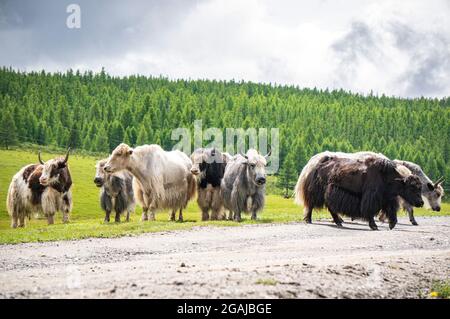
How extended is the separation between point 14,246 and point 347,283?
26.8 ft

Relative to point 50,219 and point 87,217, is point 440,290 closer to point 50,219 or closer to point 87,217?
point 50,219

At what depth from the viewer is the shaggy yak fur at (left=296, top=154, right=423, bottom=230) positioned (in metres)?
16.9

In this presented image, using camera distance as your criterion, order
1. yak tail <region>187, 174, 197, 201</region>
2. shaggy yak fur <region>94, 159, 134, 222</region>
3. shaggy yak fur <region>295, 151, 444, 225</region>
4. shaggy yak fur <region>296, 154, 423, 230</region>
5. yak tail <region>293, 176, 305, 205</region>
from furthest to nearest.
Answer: yak tail <region>187, 174, 197, 201</region>, shaggy yak fur <region>94, 159, 134, 222</region>, yak tail <region>293, 176, 305, 205</region>, shaggy yak fur <region>295, 151, 444, 225</region>, shaggy yak fur <region>296, 154, 423, 230</region>

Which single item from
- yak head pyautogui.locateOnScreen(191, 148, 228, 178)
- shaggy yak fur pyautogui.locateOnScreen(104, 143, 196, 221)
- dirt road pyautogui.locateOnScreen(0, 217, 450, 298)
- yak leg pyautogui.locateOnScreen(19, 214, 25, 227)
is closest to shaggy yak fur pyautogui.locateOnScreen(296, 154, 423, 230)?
dirt road pyautogui.locateOnScreen(0, 217, 450, 298)

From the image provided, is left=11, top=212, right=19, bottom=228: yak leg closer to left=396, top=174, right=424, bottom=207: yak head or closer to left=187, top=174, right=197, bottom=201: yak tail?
left=187, top=174, right=197, bottom=201: yak tail

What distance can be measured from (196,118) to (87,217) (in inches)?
3376

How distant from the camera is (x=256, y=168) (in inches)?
764

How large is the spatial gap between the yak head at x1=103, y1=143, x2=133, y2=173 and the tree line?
7034 cm

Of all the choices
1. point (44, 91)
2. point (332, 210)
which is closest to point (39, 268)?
point (332, 210)

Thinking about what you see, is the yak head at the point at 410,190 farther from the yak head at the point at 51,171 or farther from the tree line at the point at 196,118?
the tree line at the point at 196,118

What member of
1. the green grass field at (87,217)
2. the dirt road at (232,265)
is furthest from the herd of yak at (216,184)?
the dirt road at (232,265)

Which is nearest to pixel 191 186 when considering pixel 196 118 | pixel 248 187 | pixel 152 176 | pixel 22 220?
pixel 152 176

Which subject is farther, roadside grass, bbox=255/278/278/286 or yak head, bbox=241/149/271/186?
yak head, bbox=241/149/271/186
